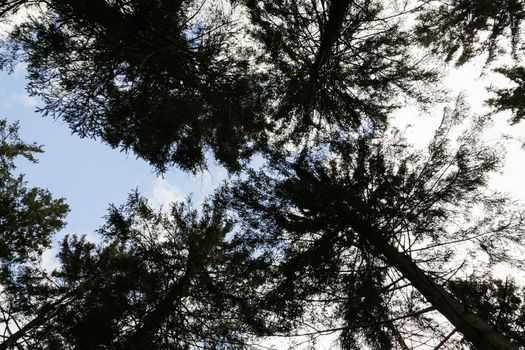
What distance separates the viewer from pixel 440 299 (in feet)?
14.2

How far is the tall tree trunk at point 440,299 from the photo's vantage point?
137 inches

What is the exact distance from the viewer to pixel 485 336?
3545 millimetres

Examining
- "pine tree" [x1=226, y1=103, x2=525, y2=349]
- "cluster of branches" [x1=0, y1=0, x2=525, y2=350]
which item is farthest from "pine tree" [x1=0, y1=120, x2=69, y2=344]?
"pine tree" [x1=226, y1=103, x2=525, y2=349]

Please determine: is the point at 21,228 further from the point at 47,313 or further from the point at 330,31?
the point at 330,31

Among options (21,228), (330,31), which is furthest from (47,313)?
(330,31)

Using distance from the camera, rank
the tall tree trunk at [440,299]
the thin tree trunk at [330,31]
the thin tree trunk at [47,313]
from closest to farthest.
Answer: the tall tree trunk at [440,299] < the thin tree trunk at [47,313] < the thin tree trunk at [330,31]

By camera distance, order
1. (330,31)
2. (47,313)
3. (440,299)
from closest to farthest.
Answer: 1. (440,299)
2. (47,313)
3. (330,31)

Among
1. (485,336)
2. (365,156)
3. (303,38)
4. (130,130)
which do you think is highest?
(303,38)

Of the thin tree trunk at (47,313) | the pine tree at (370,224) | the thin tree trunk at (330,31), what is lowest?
the thin tree trunk at (47,313)


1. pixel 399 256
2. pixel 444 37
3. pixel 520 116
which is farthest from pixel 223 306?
pixel 520 116

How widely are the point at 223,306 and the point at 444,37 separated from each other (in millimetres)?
7819

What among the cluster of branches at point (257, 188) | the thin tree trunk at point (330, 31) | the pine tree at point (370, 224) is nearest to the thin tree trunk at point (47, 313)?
the cluster of branches at point (257, 188)

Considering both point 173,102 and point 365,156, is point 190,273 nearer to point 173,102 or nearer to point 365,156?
point 173,102

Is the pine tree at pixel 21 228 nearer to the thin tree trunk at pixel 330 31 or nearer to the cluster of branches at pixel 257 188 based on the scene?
the cluster of branches at pixel 257 188
